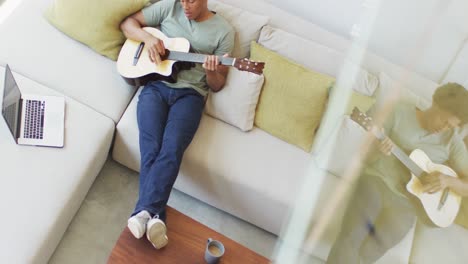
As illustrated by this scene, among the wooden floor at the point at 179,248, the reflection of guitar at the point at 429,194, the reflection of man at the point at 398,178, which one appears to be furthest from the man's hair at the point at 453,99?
the wooden floor at the point at 179,248

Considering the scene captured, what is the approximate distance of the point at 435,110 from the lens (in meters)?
1.03

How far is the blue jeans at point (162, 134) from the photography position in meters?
1.86

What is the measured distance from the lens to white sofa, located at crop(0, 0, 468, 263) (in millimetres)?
1770

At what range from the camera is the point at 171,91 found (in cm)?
209

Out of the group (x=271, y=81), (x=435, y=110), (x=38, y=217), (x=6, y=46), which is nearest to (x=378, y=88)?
(x=435, y=110)

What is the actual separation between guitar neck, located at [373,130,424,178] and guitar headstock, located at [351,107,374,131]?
3 cm

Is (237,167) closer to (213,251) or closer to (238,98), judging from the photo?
(238,98)

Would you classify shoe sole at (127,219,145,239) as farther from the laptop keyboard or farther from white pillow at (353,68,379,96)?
white pillow at (353,68,379,96)

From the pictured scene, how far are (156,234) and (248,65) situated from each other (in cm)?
72

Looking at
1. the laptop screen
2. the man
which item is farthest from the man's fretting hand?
the laptop screen

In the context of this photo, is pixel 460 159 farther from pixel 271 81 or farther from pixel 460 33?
pixel 271 81

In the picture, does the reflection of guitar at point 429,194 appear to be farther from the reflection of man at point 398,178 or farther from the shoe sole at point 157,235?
the shoe sole at point 157,235

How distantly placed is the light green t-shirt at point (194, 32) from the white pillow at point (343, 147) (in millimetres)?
893

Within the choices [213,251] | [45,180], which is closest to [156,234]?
[213,251]
